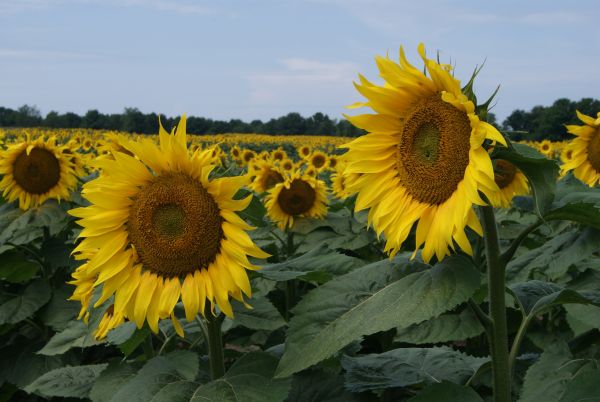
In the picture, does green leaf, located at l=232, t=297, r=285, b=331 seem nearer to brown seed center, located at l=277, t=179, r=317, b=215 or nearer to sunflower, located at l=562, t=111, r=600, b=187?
sunflower, located at l=562, t=111, r=600, b=187

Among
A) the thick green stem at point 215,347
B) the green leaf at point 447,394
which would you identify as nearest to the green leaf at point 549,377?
the green leaf at point 447,394

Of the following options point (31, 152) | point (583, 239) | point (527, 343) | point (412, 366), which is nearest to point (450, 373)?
point (412, 366)

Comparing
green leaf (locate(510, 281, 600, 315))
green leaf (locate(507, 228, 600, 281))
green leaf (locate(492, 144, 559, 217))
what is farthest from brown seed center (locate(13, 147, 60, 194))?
green leaf (locate(492, 144, 559, 217))

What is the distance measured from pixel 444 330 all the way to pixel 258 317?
99cm

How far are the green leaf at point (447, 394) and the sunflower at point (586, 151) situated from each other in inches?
116

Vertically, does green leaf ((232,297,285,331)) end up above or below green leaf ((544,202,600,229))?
below

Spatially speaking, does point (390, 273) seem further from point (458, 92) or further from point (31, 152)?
point (31, 152)

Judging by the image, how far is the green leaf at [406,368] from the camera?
90.4 inches

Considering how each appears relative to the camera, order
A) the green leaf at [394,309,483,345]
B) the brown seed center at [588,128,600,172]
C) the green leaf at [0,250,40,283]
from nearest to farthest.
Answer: the green leaf at [394,309,483,345], the brown seed center at [588,128,600,172], the green leaf at [0,250,40,283]

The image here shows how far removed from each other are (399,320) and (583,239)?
1.31 meters

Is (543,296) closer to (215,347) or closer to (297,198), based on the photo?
(215,347)

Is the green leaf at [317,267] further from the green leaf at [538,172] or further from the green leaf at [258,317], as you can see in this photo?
the green leaf at [538,172]

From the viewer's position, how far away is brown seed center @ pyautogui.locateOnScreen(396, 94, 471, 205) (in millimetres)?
1838

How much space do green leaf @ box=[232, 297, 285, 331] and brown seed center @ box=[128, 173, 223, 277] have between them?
745 millimetres
